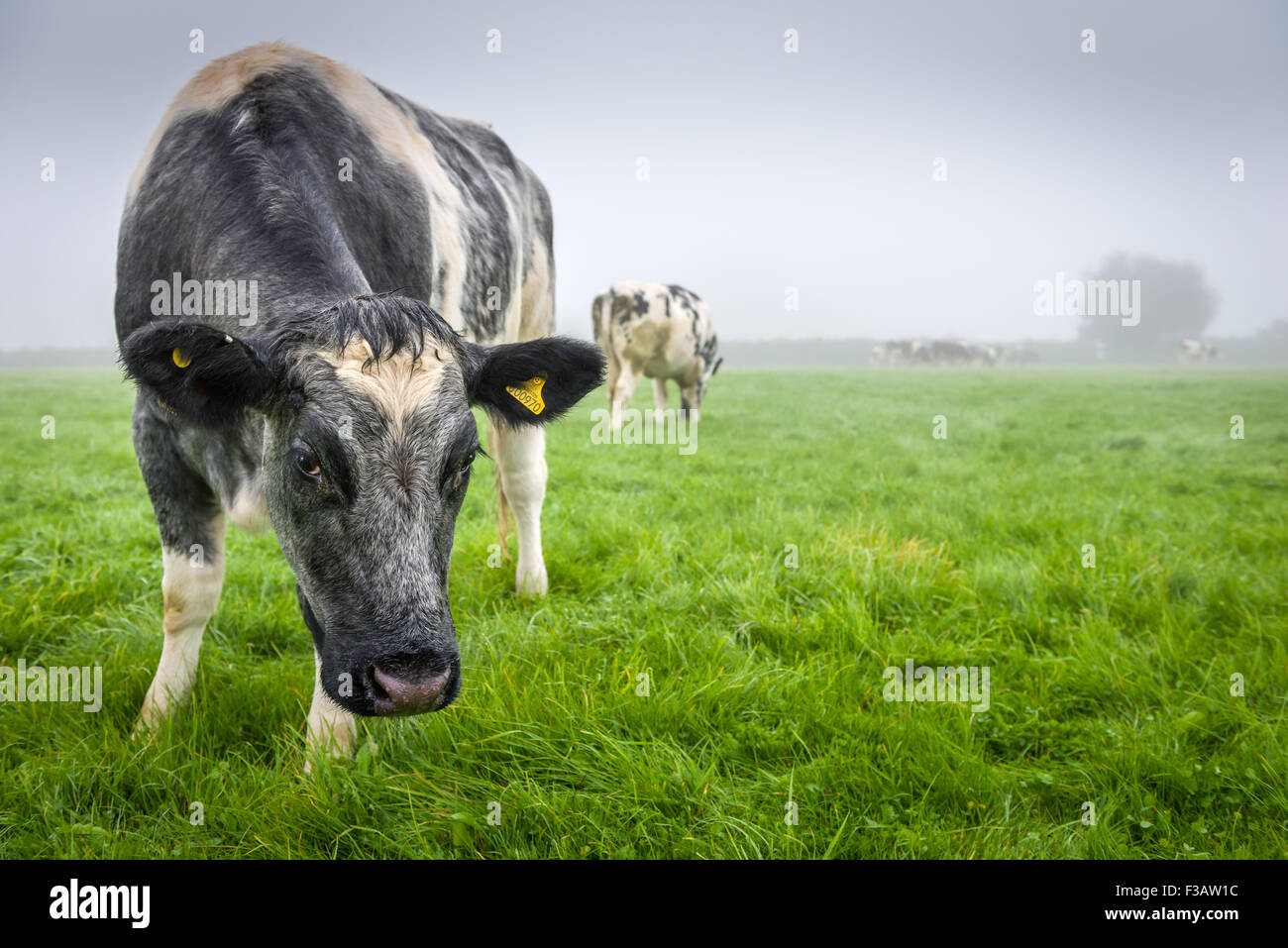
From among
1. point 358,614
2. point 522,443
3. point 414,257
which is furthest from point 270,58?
point 358,614

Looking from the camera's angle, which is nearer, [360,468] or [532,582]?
[360,468]

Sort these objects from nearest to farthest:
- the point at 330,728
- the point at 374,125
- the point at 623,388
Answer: the point at 330,728 < the point at 374,125 < the point at 623,388

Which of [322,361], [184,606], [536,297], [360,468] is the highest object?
[536,297]

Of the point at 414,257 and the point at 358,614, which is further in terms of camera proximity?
the point at 414,257

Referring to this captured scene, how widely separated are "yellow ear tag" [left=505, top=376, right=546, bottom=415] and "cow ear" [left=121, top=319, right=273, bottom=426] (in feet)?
2.54

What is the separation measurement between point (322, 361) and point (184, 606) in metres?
1.72

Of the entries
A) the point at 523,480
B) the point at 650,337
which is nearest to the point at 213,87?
the point at 523,480

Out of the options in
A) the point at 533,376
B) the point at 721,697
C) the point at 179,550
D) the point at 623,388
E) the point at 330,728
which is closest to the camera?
the point at 533,376

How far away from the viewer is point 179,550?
3.30m

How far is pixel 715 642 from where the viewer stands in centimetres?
365

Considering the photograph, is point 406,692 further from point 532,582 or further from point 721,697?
point 532,582

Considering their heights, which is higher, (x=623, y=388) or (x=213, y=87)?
(x=213, y=87)
